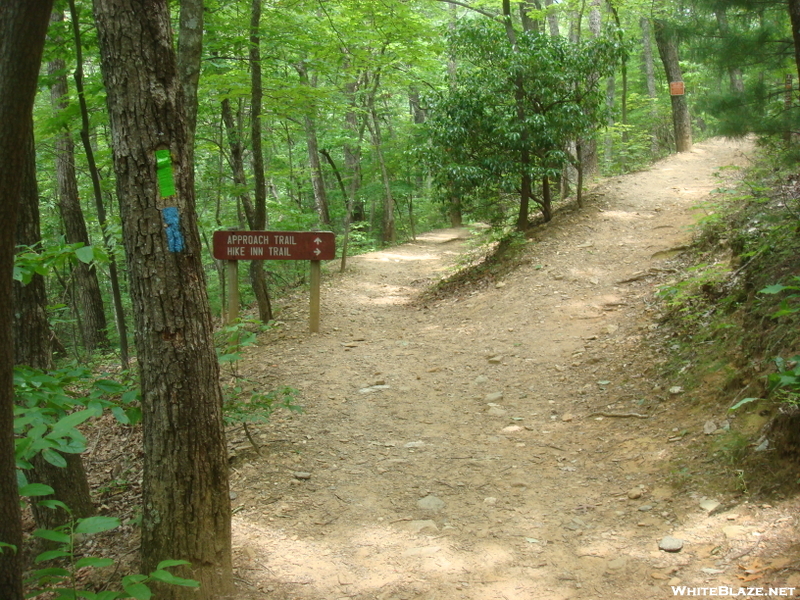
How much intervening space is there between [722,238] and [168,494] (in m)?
7.67

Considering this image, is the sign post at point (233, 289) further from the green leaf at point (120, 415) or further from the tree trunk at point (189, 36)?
the green leaf at point (120, 415)

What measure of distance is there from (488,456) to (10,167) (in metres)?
4.07

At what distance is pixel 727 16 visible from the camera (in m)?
5.59

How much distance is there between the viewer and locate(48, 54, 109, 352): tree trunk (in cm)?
996

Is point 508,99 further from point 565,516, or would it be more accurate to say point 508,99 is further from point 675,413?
point 565,516

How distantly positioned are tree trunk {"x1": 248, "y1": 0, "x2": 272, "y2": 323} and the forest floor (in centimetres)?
74

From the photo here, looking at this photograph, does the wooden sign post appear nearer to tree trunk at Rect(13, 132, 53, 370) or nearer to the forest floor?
the forest floor

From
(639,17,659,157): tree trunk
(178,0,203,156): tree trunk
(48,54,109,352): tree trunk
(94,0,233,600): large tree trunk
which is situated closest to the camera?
(94,0,233,600): large tree trunk

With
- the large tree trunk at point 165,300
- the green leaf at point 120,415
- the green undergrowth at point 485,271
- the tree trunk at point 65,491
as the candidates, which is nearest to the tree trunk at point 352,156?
the green undergrowth at point 485,271

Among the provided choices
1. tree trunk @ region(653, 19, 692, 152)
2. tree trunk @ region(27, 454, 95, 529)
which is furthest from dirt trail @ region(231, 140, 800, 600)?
tree trunk @ region(653, 19, 692, 152)

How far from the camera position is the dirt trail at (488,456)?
3.50 metres

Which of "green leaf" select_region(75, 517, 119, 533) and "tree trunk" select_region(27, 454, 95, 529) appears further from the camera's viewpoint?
"tree trunk" select_region(27, 454, 95, 529)

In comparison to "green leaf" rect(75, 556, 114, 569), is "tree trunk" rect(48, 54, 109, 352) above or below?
above

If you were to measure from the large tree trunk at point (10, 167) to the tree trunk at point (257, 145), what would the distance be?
597cm
